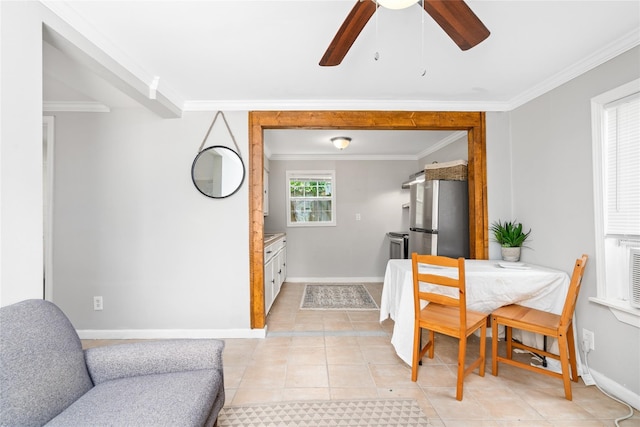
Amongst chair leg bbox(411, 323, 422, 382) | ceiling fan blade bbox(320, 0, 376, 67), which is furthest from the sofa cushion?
ceiling fan blade bbox(320, 0, 376, 67)

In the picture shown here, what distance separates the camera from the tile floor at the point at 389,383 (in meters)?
1.78

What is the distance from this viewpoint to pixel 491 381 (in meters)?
2.13

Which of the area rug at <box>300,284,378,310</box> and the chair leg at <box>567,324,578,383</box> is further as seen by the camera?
the area rug at <box>300,284,378,310</box>

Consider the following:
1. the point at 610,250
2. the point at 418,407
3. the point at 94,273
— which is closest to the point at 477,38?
the point at 610,250

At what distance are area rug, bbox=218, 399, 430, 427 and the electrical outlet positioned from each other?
135cm

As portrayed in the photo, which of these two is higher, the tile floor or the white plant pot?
the white plant pot

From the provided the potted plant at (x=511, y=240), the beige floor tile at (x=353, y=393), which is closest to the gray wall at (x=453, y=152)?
the potted plant at (x=511, y=240)

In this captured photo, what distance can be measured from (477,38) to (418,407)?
2056 mm

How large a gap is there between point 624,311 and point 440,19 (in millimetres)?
2083

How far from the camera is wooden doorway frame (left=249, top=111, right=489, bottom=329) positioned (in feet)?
9.59

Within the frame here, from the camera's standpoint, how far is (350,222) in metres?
5.36

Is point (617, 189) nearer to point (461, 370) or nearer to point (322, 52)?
point (461, 370)

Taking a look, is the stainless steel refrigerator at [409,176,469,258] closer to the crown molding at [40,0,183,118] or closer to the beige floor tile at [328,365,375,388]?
the beige floor tile at [328,365,375,388]

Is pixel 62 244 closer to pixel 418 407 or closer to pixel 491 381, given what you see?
pixel 418 407
